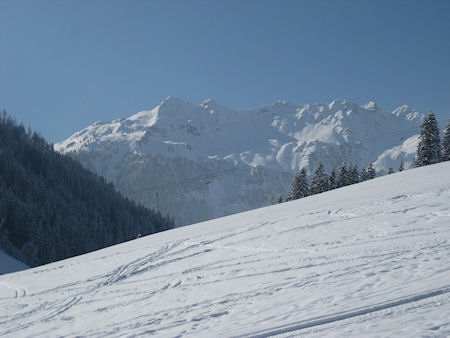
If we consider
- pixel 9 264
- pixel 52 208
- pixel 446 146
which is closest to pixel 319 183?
pixel 446 146

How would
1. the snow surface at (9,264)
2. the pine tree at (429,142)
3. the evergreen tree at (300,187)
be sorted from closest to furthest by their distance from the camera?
the pine tree at (429,142)
the evergreen tree at (300,187)
the snow surface at (9,264)

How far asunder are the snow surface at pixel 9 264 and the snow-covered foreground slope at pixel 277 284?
120 ft

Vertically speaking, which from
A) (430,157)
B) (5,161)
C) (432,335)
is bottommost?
(432,335)

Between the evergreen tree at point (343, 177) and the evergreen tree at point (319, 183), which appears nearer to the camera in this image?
the evergreen tree at point (343, 177)

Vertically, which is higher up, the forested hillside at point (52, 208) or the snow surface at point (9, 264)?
the forested hillside at point (52, 208)

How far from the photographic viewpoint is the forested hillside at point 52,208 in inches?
2285

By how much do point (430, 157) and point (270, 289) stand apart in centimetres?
3430

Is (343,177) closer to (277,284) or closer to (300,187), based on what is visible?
(300,187)

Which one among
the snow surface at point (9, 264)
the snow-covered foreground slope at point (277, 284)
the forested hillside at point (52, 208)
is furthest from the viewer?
the forested hillside at point (52, 208)

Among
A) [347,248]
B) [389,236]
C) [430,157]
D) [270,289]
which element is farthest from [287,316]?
[430,157]

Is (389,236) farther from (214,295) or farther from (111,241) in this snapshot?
(111,241)

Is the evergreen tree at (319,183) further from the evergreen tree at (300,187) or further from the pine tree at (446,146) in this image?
the pine tree at (446,146)

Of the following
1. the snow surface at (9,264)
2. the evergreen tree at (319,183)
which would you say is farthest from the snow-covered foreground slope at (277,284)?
the snow surface at (9,264)

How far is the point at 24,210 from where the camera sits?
60531 mm
